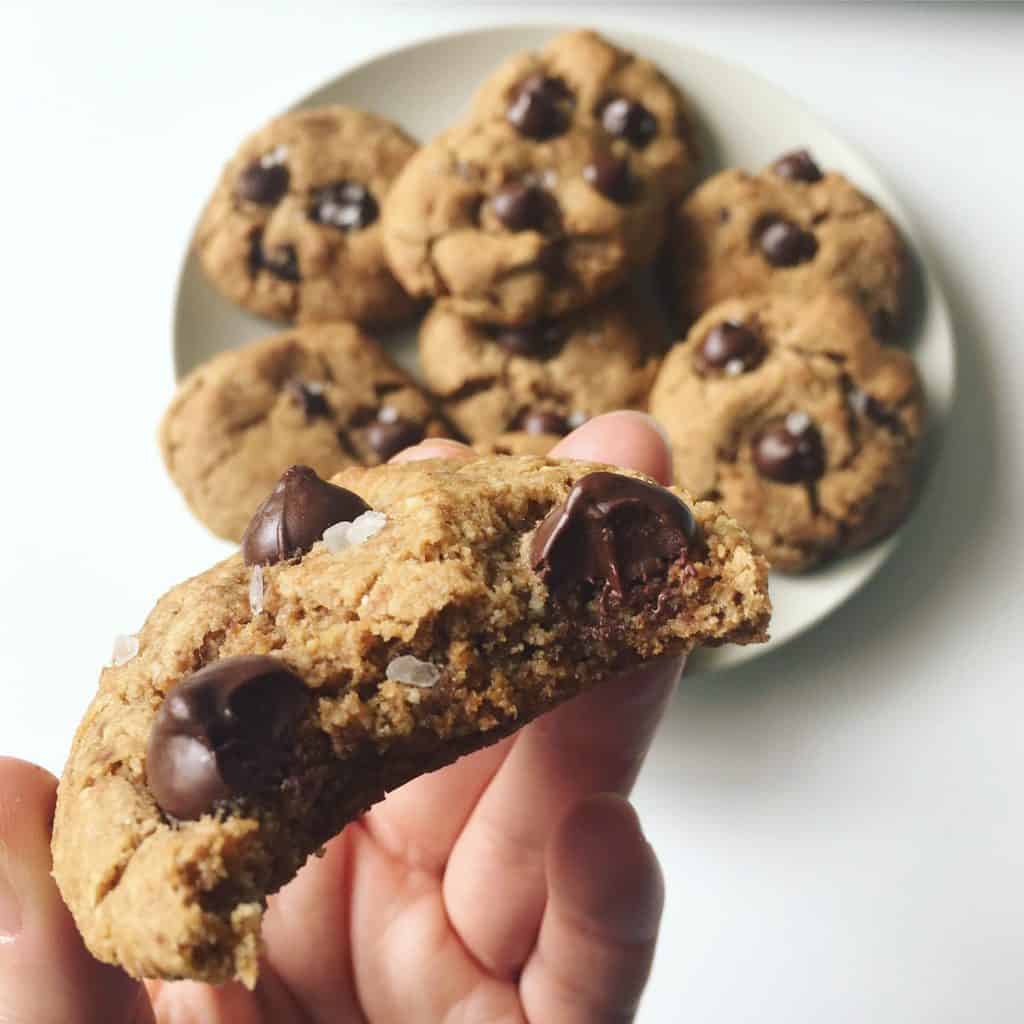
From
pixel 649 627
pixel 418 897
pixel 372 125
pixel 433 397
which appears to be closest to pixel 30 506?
pixel 433 397

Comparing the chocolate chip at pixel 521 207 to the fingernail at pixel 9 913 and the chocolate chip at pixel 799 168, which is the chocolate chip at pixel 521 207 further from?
the fingernail at pixel 9 913

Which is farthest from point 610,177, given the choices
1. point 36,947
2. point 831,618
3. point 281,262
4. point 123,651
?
point 36,947

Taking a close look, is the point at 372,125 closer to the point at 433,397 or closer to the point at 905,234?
the point at 433,397

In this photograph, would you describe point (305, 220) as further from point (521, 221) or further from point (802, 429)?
point (802, 429)

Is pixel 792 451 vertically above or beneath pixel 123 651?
beneath

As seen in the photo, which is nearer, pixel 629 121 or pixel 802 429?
pixel 802 429

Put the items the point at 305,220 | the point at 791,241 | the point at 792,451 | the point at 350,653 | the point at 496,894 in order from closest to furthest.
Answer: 1. the point at 350,653
2. the point at 496,894
3. the point at 792,451
4. the point at 791,241
5. the point at 305,220
